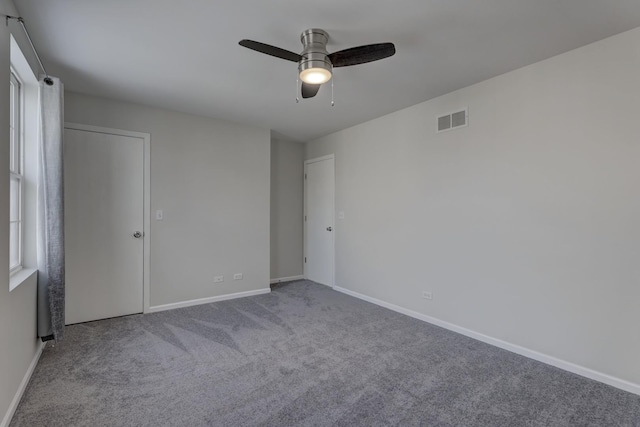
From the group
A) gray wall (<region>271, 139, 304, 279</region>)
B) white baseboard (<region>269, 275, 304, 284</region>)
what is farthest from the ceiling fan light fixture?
white baseboard (<region>269, 275, 304, 284</region>)

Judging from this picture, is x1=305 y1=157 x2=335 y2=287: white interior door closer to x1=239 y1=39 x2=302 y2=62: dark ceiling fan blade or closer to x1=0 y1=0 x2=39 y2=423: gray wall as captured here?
x1=239 y1=39 x2=302 y2=62: dark ceiling fan blade

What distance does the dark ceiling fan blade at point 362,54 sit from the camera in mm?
1958

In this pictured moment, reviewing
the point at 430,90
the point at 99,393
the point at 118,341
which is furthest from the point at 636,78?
the point at 118,341

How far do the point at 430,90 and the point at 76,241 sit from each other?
13.0ft

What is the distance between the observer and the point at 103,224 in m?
3.46

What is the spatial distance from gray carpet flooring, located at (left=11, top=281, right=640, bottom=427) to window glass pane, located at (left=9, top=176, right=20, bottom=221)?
117 centimetres

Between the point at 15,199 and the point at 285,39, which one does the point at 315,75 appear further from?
the point at 15,199

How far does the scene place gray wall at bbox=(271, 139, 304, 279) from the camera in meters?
5.19

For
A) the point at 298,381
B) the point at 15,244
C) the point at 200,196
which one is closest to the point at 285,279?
the point at 200,196

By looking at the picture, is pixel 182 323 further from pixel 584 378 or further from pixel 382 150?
pixel 584 378

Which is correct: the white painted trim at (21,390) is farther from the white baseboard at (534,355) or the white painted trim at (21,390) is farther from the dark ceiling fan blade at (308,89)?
the white baseboard at (534,355)

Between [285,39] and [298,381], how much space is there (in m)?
2.44

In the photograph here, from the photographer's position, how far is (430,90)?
10.4 feet

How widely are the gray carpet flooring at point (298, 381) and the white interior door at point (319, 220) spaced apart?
67.2 inches
